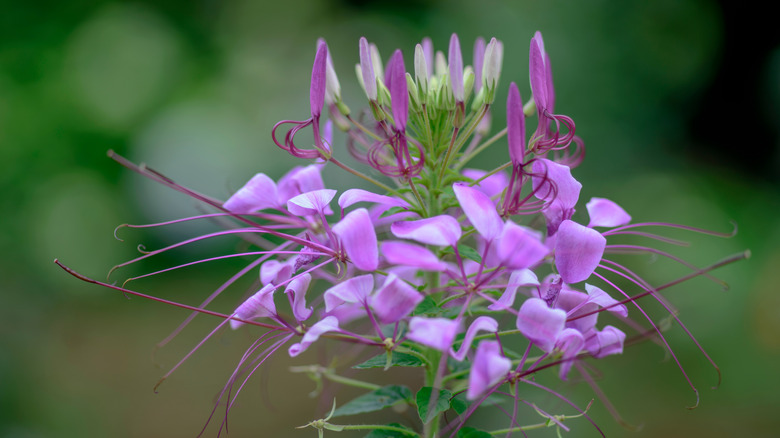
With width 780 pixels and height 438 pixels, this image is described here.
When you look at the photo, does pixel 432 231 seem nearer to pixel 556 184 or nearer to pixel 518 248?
pixel 518 248

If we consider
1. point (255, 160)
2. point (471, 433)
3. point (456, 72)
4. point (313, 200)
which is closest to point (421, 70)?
point (456, 72)

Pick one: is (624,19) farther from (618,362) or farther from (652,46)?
(618,362)

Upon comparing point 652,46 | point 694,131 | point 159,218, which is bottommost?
point 159,218

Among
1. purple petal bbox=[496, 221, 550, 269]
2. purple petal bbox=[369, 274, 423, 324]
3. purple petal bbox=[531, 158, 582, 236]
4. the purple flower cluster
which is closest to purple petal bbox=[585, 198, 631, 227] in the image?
the purple flower cluster

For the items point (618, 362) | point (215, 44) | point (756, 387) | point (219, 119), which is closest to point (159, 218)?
point (219, 119)

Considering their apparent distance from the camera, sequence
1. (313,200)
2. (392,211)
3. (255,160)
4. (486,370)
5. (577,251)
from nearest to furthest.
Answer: (486,370) → (577,251) → (313,200) → (392,211) → (255,160)

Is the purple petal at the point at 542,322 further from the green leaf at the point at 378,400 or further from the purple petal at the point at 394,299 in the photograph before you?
the green leaf at the point at 378,400

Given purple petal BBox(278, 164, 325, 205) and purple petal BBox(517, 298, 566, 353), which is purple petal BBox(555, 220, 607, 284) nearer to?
purple petal BBox(517, 298, 566, 353)

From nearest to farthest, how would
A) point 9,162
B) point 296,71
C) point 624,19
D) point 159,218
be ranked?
1. point 624,19
2. point 9,162
3. point 159,218
4. point 296,71
